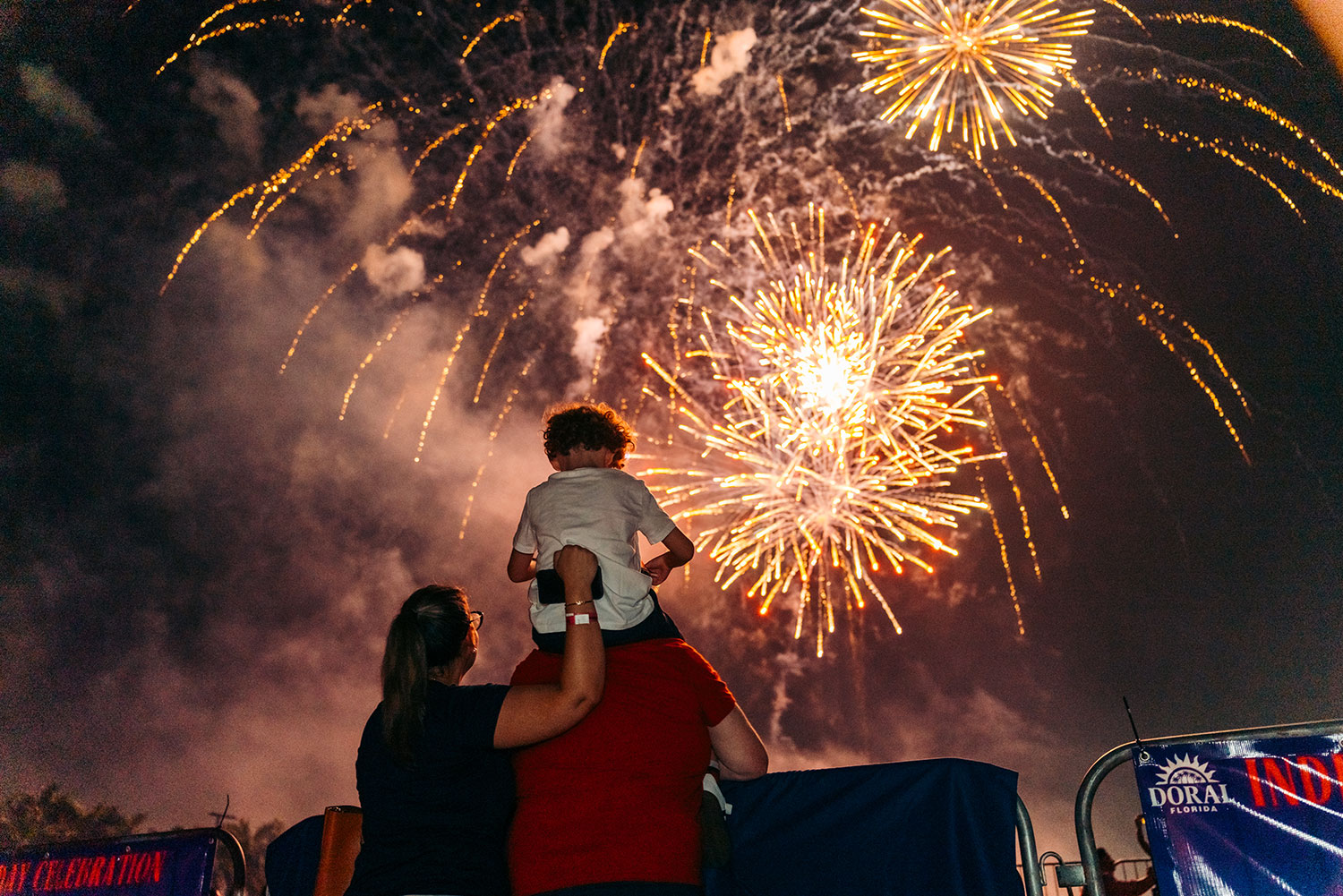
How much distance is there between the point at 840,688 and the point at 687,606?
6044 millimetres

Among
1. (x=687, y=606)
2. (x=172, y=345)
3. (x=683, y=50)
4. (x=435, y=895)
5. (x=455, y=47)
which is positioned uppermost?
(x=683, y=50)

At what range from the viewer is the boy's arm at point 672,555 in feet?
11.1

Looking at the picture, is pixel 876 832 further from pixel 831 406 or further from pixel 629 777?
pixel 831 406

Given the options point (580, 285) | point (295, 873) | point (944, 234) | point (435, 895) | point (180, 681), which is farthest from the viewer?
point (944, 234)

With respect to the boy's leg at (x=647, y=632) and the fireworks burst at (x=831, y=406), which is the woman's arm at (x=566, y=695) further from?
the fireworks burst at (x=831, y=406)

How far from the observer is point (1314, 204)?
746 inches

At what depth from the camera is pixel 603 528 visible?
3.03 meters

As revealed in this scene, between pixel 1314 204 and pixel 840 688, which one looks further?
pixel 840 688

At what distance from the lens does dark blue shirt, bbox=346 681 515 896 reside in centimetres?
233

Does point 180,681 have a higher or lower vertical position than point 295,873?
higher

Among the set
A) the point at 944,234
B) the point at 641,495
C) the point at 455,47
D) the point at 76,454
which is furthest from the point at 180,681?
the point at 944,234

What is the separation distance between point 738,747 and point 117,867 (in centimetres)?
341

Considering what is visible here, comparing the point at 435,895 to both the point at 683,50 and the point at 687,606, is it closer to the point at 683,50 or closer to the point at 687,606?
the point at 683,50

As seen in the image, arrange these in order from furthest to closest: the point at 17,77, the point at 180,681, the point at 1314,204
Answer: the point at 180,681 → the point at 1314,204 → the point at 17,77
